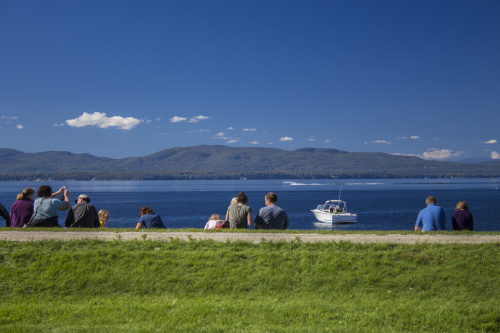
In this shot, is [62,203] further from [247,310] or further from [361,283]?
[361,283]

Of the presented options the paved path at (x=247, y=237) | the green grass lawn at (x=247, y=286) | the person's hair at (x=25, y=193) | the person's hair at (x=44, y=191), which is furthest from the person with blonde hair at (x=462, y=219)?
the person's hair at (x=25, y=193)

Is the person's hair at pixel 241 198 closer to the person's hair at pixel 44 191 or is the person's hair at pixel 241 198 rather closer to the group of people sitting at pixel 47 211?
the group of people sitting at pixel 47 211

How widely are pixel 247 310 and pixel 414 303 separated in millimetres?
3480

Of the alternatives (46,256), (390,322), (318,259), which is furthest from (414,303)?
(46,256)

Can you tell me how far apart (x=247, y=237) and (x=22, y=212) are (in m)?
7.48

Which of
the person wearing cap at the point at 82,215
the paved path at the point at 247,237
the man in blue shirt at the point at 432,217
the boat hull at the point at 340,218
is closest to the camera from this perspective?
the paved path at the point at 247,237

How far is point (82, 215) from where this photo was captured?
14.2 m

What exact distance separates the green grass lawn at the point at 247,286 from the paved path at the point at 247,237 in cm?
73

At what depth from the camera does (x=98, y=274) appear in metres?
10.8

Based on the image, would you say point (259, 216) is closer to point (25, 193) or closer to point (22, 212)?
point (25, 193)

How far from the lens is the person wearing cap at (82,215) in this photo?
14.2m

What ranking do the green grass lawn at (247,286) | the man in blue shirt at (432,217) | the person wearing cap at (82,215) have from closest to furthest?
the green grass lawn at (247,286)
the person wearing cap at (82,215)
the man in blue shirt at (432,217)

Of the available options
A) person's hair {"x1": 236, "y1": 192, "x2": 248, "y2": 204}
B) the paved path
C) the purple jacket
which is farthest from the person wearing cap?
person's hair {"x1": 236, "y1": 192, "x2": 248, "y2": 204}

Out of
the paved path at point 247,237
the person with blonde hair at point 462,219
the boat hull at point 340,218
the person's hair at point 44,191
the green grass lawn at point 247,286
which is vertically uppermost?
the person's hair at point 44,191
